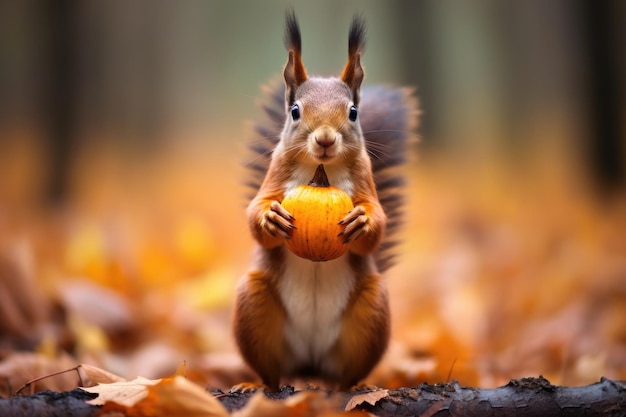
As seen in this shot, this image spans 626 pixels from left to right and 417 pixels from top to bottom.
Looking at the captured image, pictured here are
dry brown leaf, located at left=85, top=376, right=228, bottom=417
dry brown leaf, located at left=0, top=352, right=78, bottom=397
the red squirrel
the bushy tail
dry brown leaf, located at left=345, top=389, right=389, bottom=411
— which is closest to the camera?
dry brown leaf, located at left=85, top=376, right=228, bottom=417

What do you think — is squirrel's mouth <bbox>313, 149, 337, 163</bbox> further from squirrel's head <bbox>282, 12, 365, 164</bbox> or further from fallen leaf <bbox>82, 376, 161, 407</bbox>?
fallen leaf <bbox>82, 376, 161, 407</bbox>

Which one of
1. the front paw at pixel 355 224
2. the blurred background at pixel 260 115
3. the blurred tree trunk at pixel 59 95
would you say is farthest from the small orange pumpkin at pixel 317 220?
the blurred tree trunk at pixel 59 95

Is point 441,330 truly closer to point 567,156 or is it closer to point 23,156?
point 567,156

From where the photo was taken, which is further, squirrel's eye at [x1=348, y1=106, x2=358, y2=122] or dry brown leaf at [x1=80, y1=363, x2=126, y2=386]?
squirrel's eye at [x1=348, y1=106, x2=358, y2=122]

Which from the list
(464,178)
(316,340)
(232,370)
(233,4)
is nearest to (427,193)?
(464,178)

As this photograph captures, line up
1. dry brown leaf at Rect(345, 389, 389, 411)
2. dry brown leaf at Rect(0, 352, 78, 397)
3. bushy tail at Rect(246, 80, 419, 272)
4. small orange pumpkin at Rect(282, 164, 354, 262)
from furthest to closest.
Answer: bushy tail at Rect(246, 80, 419, 272)
dry brown leaf at Rect(0, 352, 78, 397)
small orange pumpkin at Rect(282, 164, 354, 262)
dry brown leaf at Rect(345, 389, 389, 411)

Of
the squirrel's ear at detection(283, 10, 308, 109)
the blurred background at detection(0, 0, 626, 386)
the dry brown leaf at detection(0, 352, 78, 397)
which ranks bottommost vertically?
the dry brown leaf at detection(0, 352, 78, 397)

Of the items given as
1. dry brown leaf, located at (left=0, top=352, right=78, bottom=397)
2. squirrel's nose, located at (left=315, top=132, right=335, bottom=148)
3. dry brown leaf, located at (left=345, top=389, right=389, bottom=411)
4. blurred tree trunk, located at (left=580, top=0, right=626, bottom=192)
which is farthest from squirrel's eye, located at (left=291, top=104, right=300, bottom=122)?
blurred tree trunk, located at (left=580, top=0, right=626, bottom=192)

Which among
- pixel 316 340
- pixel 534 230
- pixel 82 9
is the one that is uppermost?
pixel 82 9
